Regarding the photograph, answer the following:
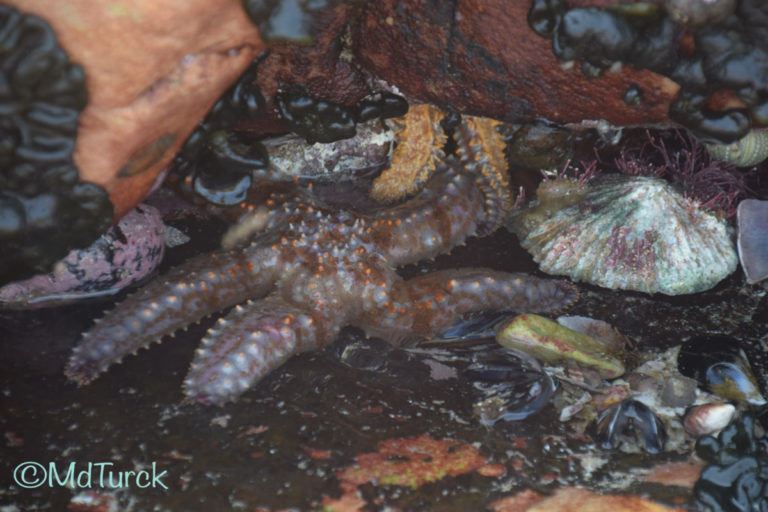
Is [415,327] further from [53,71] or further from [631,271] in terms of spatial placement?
[53,71]

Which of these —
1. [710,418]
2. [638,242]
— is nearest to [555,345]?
[710,418]

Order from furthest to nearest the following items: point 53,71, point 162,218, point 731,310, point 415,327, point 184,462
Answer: point 162,218 → point 731,310 → point 415,327 → point 184,462 → point 53,71

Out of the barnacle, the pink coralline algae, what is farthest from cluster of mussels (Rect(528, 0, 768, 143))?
the pink coralline algae

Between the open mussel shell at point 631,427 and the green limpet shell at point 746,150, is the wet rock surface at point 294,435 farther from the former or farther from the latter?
the green limpet shell at point 746,150

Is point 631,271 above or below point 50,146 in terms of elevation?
below

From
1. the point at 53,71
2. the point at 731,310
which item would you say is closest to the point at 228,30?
the point at 53,71

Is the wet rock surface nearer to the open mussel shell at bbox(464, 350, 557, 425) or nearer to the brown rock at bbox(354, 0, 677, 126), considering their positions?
the open mussel shell at bbox(464, 350, 557, 425)
